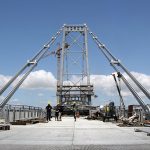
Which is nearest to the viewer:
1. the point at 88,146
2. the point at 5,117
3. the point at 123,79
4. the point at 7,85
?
the point at 88,146

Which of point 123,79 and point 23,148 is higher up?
point 123,79

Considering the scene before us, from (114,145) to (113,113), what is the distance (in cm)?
2797

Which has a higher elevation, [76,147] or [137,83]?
[137,83]

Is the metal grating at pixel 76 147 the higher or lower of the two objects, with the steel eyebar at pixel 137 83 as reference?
lower

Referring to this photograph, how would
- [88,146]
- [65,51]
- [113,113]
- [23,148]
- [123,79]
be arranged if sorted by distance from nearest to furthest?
[23,148] → [88,146] → [113,113] → [123,79] → [65,51]

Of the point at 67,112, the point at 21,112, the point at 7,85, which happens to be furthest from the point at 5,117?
the point at 67,112

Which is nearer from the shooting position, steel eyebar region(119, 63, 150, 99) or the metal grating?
the metal grating

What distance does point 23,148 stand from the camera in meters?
12.1

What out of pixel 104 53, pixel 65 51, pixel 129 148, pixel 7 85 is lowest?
pixel 129 148

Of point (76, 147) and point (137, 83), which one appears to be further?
point (137, 83)

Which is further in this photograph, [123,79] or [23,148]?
[123,79]

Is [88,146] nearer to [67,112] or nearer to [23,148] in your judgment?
[23,148]

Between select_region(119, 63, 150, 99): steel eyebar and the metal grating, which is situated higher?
select_region(119, 63, 150, 99): steel eyebar

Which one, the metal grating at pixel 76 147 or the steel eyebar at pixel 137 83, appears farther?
the steel eyebar at pixel 137 83
